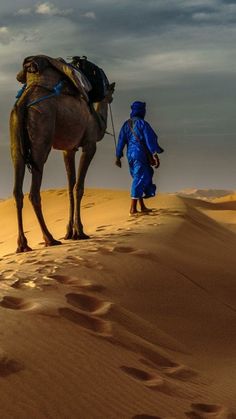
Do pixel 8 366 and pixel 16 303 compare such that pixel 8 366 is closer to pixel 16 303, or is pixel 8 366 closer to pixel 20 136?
pixel 16 303

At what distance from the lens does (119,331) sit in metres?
4.45

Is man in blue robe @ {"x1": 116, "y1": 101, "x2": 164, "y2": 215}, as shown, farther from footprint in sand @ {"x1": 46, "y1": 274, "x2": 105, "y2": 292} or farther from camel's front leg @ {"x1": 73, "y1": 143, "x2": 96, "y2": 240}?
footprint in sand @ {"x1": 46, "y1": 274, "x2": 105, "y2": 292}

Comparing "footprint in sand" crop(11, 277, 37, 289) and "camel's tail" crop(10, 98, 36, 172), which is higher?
"camel's tail" crop(10, 98, 36, 172)

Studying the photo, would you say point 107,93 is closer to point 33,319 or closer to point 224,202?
point 33,319

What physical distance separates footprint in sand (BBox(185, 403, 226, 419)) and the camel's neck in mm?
6556

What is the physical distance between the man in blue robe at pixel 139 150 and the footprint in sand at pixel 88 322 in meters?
7.72

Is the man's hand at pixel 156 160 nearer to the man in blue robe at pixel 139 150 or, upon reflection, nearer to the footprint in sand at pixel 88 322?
the man in blue robe at pixel 139 150

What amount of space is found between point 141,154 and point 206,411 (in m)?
8.96

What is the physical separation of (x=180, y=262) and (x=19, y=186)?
7.75ft

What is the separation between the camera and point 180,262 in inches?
298

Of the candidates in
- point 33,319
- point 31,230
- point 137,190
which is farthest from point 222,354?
point 31,230

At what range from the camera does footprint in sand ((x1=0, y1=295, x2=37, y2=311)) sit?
4422mm

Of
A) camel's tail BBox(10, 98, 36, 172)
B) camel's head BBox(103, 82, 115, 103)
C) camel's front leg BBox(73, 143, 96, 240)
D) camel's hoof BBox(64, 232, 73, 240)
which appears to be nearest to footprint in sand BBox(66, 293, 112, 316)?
camel's tail BBox(10, 98, 36, 172)

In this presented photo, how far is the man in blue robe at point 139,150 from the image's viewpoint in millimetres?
12133
